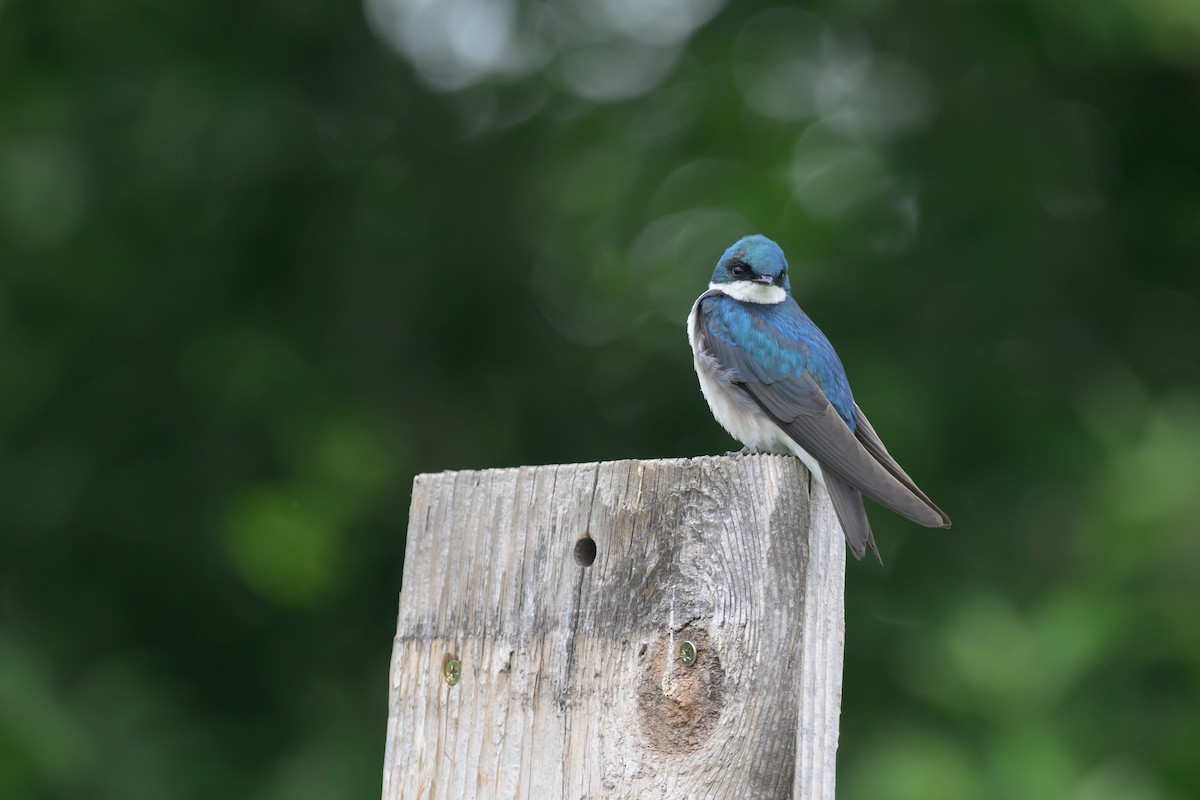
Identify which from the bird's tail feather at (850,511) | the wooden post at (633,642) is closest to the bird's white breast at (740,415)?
the bird's tail feather at (850,511)

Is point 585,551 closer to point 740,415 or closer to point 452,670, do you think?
point 452,670

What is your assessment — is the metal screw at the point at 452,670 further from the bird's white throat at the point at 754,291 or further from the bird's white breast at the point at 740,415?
the bird's white throat at the point at 754,291

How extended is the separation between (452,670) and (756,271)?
2.06m

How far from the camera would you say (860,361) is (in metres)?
5.93

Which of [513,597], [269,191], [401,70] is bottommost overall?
[513,597]

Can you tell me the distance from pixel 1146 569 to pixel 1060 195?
2.59 meters

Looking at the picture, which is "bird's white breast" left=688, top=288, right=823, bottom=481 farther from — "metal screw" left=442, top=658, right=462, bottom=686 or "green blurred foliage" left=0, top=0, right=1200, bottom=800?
"green blurred foliage" left=0, top=0, right=1200, bottom=800

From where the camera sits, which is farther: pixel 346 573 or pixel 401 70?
pixel 401 70

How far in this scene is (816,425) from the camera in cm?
292

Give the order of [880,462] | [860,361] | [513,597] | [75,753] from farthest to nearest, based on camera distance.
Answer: [860,361], [75,753], [880,462], [513,597]

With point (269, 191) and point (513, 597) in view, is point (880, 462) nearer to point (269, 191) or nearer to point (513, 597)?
point (513, 597)

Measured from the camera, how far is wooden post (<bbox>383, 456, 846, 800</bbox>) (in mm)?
1854

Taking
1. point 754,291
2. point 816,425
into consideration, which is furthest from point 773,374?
point 754,291

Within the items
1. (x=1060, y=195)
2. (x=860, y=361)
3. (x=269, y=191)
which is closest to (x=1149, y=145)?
(x=1060, y=195)
